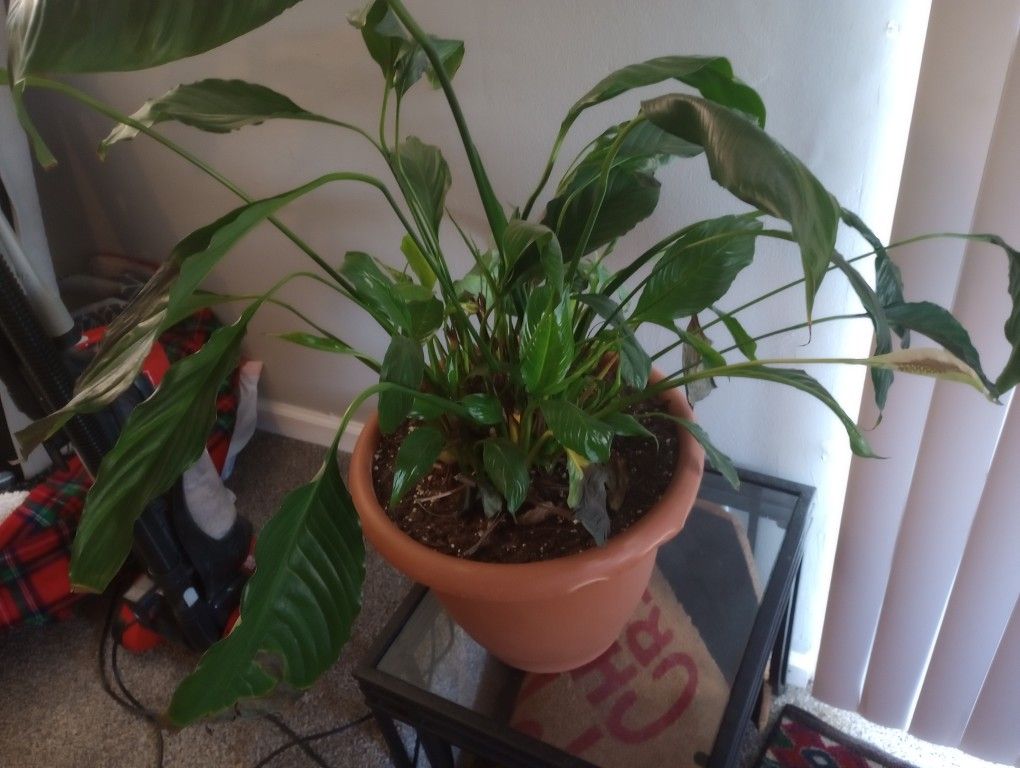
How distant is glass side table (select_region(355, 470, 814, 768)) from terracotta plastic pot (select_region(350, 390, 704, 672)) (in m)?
0.07

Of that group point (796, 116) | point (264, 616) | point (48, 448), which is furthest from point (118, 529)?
point (48, 448)

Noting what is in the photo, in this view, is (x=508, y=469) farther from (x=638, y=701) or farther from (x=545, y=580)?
(x=638, y=701)

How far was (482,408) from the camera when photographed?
0.63 m

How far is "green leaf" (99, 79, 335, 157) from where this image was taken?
0.59 m

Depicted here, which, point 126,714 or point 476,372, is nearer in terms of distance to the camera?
point 476,372

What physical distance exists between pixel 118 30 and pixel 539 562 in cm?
48

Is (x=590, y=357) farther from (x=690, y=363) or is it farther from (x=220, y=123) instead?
(x=220, y=123)

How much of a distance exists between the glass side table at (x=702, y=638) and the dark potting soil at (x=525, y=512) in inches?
9.0

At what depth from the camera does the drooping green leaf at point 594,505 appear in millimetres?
619

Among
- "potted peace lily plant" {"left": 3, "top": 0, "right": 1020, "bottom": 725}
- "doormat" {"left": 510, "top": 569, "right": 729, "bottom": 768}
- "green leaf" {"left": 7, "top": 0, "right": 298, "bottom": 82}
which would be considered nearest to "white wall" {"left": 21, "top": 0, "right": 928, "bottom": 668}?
"potted peace lily plant" {"left": 3, "top": 0, "right": 1020, "bottom": 725}

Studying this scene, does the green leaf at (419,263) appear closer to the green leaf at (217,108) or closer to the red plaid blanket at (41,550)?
the green leaf at (217,108)

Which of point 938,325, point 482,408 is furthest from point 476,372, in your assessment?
point 938,325

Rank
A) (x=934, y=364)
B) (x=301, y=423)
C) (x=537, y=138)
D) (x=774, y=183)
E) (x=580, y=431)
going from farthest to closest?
1. (x=301, y=423)
2. (x=537, y=138)
3. (x=580, y=431)
4. (x=934, y=364)
5. (x=774, y=183)

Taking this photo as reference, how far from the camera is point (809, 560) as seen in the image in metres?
1.06
